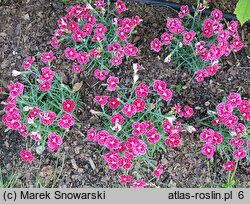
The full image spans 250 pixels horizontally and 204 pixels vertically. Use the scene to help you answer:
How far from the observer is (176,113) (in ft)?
7.95

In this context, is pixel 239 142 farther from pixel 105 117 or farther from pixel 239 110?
pixel 105 117

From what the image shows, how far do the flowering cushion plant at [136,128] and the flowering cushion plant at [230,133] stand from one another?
6.2 inches

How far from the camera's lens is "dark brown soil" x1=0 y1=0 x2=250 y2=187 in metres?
2.39

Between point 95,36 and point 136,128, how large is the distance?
63 cm

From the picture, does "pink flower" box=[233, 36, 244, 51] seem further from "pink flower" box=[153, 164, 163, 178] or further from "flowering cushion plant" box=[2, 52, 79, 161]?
"flowering cushion plant" box=[2, 52, 79, 161]

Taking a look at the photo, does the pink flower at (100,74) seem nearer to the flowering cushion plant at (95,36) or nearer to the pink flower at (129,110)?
the flowering cushion plant at (95,36)

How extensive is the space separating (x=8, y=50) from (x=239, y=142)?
159 centimetres

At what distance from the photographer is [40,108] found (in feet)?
7.55

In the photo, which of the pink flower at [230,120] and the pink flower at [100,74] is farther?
the pink flower at [100,74]

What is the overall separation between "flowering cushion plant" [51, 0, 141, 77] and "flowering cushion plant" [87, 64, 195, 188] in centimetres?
18

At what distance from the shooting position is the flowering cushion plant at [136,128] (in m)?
2.15

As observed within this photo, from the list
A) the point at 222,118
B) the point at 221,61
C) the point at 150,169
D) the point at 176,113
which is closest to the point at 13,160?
the point at 150,169

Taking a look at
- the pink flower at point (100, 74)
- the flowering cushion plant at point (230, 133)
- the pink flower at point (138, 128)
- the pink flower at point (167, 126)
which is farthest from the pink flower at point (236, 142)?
the pink flower at point (100, 74)

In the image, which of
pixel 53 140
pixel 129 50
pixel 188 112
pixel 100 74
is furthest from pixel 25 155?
pixel 188 112
